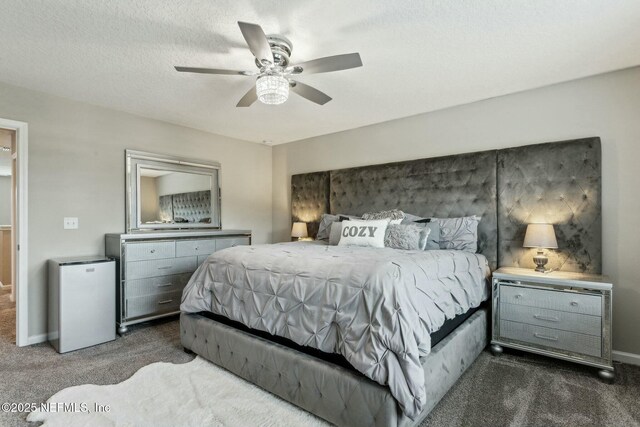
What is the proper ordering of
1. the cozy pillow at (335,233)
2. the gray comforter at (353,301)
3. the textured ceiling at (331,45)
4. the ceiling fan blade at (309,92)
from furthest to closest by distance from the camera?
1. the cozy pillow at (335,233)
2. the ceiling fan blade at (309,92)
3. the textured ceiling at (331,45)
4. the gray comforter at (353,301)

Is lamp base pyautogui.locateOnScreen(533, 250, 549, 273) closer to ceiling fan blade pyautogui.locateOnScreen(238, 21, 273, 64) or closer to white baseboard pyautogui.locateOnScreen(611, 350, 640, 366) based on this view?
white baseboard pyautogui.locateOnScreen(611, 350, 640, 366)

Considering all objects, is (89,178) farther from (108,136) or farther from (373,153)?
(373,153)

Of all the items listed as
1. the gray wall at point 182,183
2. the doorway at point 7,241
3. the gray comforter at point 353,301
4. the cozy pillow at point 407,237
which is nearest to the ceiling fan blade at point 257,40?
the gray comforter at point 353,301

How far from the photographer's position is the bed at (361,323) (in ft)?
5.13

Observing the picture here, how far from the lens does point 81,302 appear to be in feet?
9.59

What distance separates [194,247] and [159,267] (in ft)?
1.48

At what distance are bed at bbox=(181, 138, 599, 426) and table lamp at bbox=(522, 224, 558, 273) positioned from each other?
1.00 feet

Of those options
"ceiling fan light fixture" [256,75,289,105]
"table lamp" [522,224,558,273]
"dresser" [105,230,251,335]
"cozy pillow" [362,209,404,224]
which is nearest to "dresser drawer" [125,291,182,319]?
"dresser" [105,230,251,335]

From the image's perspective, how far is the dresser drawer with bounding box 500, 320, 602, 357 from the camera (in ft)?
7.70

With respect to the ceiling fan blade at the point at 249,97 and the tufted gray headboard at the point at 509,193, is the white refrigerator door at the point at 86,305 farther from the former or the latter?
the tufted gray headboard at the point at 509,193

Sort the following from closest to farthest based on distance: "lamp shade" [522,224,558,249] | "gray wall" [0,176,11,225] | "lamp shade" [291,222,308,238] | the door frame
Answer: "lamp shade" [522,224,558,249]
the door frame
"lamp shade" [291,222,308,238]
"gray wall" [0,176,11,225]

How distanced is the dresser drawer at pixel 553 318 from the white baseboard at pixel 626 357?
24.7 inches

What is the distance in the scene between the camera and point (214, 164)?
4.61 m

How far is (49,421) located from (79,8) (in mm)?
2431
